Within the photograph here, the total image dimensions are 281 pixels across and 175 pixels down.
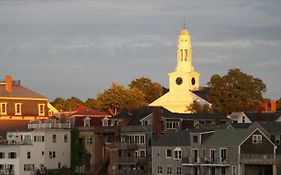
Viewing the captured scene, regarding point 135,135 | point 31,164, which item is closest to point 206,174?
point 135,135

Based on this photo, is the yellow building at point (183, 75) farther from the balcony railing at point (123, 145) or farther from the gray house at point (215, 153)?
the gray house at point (215, 153)

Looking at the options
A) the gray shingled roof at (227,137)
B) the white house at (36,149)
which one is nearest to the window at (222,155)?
the gray shingled roof at (227,137)

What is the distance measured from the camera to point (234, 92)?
129250 mm

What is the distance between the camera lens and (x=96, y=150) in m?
110

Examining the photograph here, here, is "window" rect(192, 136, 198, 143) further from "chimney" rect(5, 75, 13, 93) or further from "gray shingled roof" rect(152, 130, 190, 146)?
"chimney" rect(5, 75, 13, 93)

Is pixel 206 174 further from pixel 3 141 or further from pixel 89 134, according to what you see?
pixel 3 141

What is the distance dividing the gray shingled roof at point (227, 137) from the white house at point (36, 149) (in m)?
21.4

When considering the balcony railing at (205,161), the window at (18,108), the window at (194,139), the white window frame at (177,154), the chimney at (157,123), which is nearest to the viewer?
the balcony railing at (205,161)

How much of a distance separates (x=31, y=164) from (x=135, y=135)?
40.6 ft

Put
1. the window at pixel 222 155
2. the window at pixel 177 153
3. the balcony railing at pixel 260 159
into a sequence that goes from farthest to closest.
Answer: the window at pixel 177 153, the window at pixel 222 155, the balcony railing at pixel 260 159

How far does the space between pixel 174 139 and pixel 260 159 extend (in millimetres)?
12725

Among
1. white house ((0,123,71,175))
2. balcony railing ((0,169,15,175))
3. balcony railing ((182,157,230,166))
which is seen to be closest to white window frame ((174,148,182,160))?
balcony railing ((182,157,230,166))

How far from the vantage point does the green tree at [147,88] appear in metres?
162

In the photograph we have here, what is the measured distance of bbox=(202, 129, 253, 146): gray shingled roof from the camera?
92.9 meters
